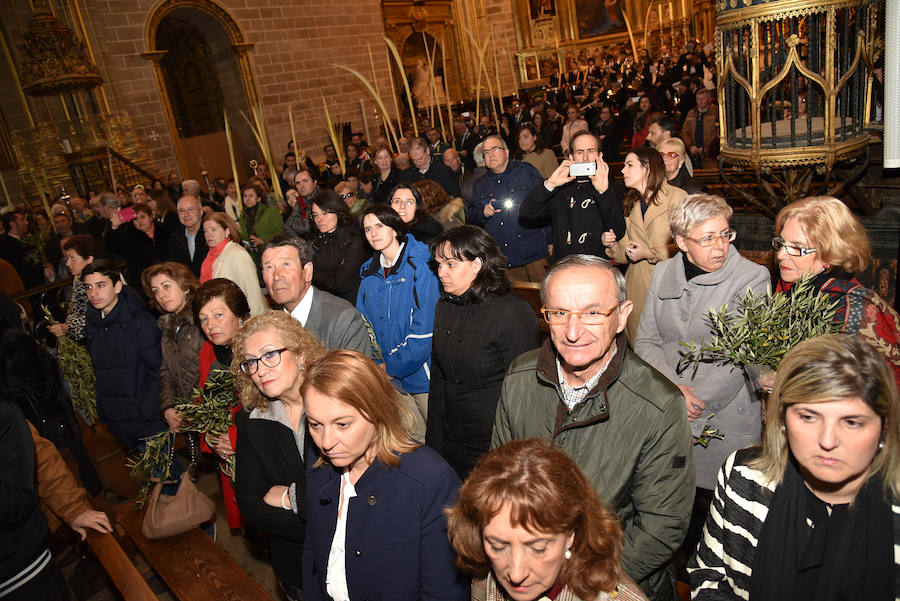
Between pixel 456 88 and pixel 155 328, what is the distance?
18011 millimetres

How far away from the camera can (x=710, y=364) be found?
2184mm

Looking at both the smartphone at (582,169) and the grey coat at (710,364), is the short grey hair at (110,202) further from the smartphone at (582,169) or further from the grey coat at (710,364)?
the grey coat at (710,364)

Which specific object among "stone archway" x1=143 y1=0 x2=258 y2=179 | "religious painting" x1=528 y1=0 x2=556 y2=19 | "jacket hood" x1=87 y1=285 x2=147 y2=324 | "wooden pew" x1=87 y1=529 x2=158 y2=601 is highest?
"religious painting" x1=528 y1=0 x2=556 y2=19

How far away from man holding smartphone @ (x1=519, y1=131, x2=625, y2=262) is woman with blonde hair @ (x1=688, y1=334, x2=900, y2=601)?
2.16 meters

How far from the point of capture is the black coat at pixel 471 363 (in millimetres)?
2420

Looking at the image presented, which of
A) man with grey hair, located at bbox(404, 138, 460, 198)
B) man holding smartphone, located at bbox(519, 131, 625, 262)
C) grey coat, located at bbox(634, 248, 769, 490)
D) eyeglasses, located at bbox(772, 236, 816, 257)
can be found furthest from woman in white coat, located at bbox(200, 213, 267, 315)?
eyeglasses, located at bbox(772, 236, 816, 257)

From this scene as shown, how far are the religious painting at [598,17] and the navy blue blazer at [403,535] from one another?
19940mm

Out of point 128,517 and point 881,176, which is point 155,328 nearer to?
point 128,517

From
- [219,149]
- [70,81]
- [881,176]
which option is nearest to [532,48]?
[219,149]

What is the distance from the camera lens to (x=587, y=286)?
5.48 feet

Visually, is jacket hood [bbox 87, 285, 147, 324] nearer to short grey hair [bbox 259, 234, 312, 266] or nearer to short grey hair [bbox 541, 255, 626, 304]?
short grey hair [bbox 259, 234, 312, 266]

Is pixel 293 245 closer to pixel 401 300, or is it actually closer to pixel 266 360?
pixel 401 300

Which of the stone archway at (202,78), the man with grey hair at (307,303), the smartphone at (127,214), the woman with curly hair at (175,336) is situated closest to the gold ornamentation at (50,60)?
the stone archway at (202,78)

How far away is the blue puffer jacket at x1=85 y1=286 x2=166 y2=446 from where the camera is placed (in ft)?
11.0
